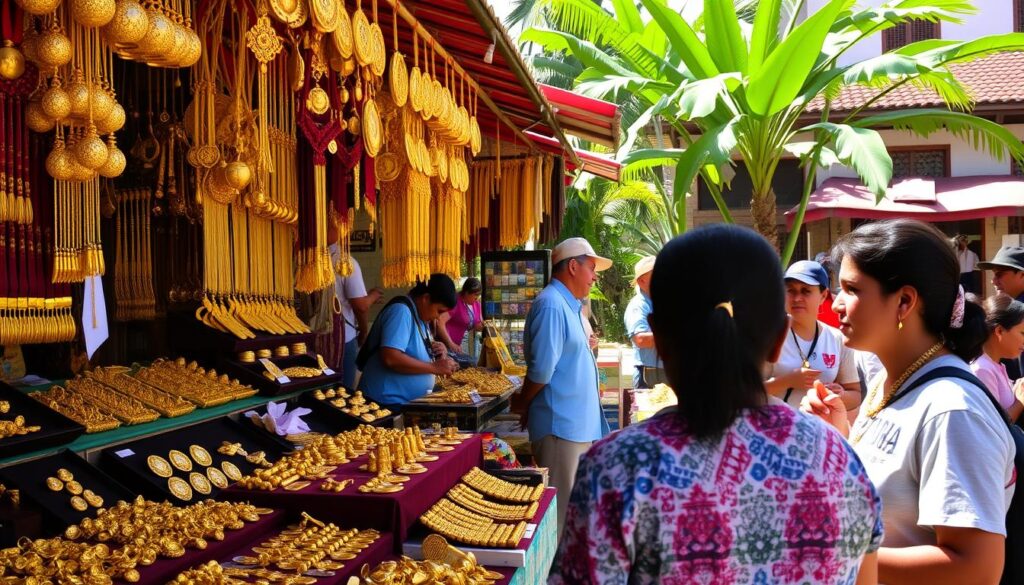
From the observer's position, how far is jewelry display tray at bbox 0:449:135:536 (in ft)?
7.42

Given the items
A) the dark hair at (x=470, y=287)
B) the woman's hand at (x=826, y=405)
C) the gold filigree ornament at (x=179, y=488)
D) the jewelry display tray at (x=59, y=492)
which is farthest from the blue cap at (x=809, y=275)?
the dark hair at (x=470, y=287)

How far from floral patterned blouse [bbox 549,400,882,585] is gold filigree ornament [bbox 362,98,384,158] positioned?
7.14 ft

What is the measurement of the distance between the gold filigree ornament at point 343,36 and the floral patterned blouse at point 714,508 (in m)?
1.82

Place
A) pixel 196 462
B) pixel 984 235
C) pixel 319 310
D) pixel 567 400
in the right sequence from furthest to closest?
pixel 984 235
pixel 319 310
pixel 567 400
pixel 196 462

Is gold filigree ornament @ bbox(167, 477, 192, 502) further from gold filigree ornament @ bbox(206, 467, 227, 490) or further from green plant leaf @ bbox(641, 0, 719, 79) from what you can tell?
green plant leaf @ bbox(641, 0, 719, 79)

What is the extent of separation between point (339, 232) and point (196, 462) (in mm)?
1391

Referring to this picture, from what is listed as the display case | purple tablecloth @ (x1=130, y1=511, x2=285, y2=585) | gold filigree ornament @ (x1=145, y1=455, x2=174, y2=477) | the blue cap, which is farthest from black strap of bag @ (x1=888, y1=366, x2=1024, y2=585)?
the display case

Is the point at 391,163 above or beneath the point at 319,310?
above

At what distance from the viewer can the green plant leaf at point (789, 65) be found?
6.08 metres

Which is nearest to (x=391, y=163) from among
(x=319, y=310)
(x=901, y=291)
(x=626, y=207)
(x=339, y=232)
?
(x=339, y=232)

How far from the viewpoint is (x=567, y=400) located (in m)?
4.20

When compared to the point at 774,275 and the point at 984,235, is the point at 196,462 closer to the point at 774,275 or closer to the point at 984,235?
the point at 774,275

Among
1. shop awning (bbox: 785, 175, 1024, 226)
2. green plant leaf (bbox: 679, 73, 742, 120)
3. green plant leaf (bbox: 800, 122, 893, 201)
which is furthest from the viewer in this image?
shop awning (bbox: 785, 175, 1024, 226)

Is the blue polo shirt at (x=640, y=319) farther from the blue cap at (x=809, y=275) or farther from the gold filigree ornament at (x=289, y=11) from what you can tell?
the gold filigree ornament at (x=289, y=11)
